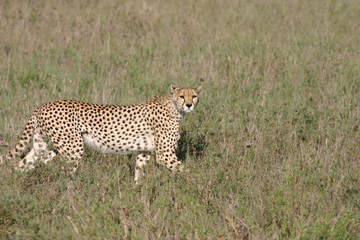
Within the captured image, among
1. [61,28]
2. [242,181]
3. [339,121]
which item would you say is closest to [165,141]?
[242,181]

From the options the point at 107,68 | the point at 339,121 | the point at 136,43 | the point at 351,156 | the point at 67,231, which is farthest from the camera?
the point at 136,43

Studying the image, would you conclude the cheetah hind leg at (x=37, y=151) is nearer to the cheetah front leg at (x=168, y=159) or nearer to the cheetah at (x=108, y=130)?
the cheetah at (x=108, y=130)

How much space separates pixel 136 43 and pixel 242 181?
4581 mm

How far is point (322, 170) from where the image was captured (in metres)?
4.34

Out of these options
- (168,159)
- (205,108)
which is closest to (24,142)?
(168,159)

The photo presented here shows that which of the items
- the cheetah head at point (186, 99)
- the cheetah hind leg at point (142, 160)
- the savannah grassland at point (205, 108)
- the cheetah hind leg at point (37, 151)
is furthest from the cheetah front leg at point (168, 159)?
the cheetah hind leg at point (37, 151)

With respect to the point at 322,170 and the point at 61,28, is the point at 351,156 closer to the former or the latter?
the point at 322,170

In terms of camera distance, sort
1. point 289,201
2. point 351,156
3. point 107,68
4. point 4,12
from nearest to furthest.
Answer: point 289,201 < point 351,156 < point 107,68 < point 4,12

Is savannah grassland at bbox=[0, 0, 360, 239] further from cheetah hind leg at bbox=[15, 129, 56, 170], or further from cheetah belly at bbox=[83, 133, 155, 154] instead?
cheetah hind leg at bbox=[15, 129, 56, 170]

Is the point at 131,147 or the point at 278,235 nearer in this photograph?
the point at 278,235

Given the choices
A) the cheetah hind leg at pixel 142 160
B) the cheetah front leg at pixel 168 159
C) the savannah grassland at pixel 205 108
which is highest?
the savannah grassland at pixel 205 108

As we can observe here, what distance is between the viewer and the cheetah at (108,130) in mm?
4785

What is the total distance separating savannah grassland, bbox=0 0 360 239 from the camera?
3.76 meters

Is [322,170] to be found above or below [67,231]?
above
